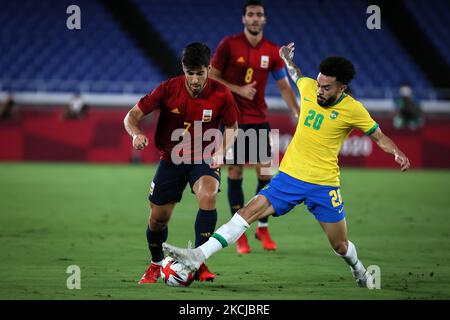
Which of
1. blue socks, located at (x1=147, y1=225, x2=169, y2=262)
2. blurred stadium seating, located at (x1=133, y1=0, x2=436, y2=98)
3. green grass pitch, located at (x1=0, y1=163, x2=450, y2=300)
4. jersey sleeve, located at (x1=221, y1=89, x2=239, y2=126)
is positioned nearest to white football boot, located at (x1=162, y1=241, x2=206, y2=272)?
green grass pitch, located at (x1=0, y1=163, x2=450, y2=300)

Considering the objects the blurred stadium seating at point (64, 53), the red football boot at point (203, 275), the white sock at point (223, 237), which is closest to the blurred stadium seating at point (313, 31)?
the blurred stadium seating at point (64, 53)

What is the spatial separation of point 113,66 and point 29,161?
4580mm

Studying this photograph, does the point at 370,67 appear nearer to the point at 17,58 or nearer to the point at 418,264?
the point at 17,58

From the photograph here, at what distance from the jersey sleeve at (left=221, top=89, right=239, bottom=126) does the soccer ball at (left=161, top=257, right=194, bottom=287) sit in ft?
4.80

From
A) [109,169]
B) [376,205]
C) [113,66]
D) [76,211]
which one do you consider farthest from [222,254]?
[113,66]

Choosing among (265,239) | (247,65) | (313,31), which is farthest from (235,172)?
(313,31)

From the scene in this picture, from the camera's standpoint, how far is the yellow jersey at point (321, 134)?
682cm

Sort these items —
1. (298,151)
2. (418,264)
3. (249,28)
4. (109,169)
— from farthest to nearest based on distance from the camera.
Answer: (109,169), (249,28), (418,264), (298,151)

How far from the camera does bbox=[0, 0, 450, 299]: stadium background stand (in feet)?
25.3

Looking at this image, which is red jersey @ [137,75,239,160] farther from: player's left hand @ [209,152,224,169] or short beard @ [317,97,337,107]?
short beard @ [317,97,337,107]

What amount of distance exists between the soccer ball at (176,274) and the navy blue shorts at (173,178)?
0.79 m

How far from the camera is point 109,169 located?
20.0 meters

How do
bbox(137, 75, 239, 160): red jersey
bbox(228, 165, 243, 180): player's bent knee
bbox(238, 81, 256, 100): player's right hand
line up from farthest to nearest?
1. bbox(228, 165, 243, 180): player's bent knee
2. bbox(238, 81, 256, 100): player's right hand
3. bbox(137, 75, 239, 160): red jersey

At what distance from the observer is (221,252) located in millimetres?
8984
